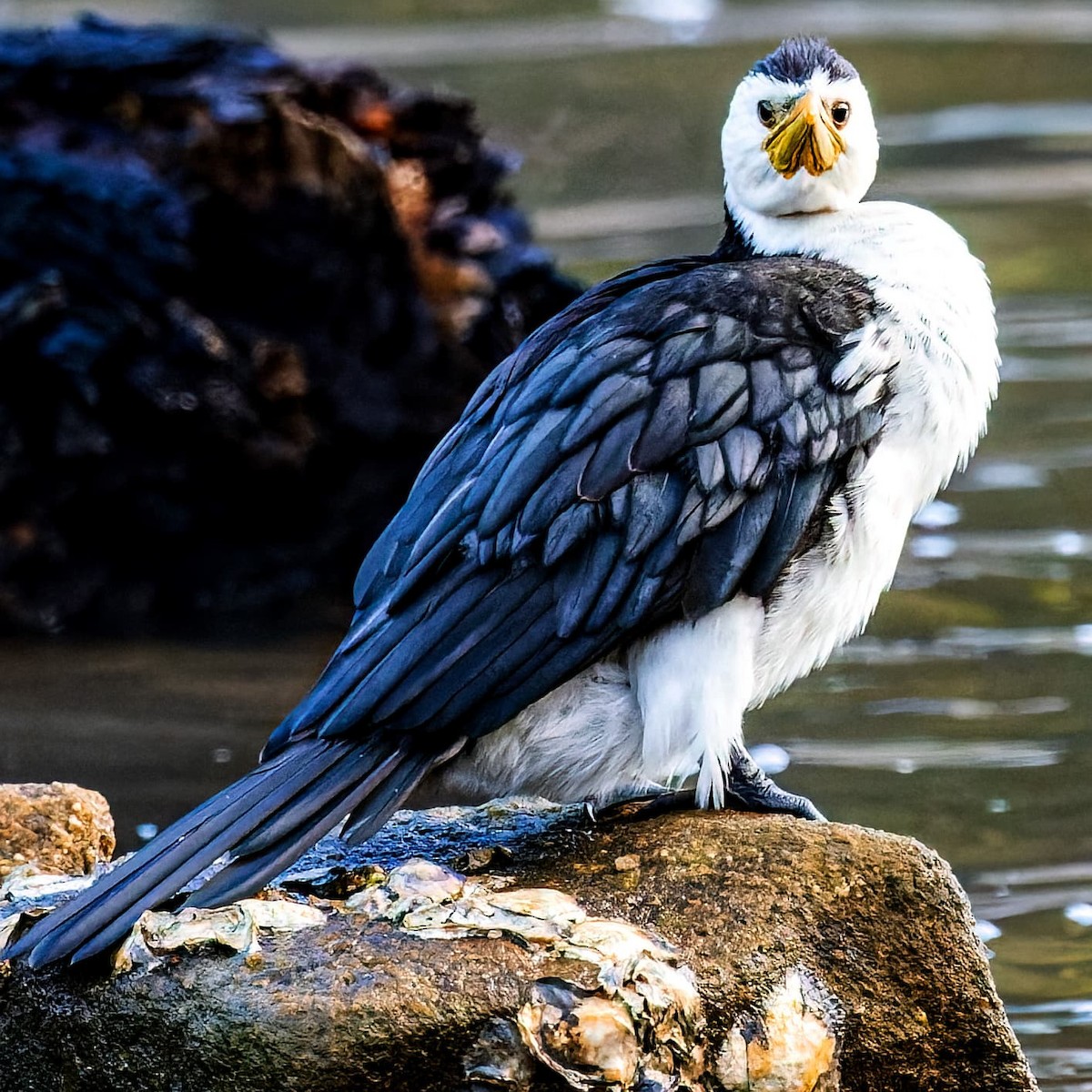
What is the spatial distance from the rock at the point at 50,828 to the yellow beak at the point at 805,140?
1833 mm

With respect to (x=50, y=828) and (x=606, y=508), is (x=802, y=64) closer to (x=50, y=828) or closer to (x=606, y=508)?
(x=606, y=508)

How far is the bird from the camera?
11.5 feet

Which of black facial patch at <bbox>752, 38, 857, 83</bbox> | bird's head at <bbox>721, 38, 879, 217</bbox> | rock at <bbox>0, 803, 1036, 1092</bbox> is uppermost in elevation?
black facial patch at <bbox>752, 38, 857, 83</bbox>

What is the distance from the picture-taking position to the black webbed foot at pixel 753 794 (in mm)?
3793

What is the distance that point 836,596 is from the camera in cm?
378

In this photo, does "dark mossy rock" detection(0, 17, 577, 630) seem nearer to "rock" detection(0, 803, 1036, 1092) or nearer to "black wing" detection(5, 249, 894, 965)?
"black wing" detection(5, 249, 894, 965)

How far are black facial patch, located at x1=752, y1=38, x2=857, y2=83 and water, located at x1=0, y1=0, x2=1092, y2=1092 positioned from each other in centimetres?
185

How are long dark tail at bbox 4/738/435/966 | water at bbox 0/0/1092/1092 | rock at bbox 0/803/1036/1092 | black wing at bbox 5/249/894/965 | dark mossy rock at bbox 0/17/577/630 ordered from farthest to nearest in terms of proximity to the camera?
dark mossy rock at bbox 0/17/577/630 < water at bbox 0/0/1092/1092 < black wing at bbox 5/249/894/965 < long dark tail at bbox 4/738/435/966 < rock at bbox 0/803/1036/1092

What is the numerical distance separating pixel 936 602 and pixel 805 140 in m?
2.72

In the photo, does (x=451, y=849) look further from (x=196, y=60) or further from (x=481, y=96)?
(x=481, y=96)

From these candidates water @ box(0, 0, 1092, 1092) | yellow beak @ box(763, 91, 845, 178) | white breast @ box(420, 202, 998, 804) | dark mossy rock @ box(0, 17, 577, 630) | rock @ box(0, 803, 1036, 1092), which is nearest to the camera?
rock @ box(0, 803, 1036, 1092)

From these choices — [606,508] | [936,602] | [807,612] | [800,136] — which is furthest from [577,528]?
[936,602]

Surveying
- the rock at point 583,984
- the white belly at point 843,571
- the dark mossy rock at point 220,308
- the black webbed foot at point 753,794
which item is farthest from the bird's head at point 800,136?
the dark mossy rock at point 220,308

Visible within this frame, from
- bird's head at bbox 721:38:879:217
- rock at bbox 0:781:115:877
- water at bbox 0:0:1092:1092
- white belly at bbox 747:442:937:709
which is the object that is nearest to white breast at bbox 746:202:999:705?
white belly at bbox 747:442:937:709
